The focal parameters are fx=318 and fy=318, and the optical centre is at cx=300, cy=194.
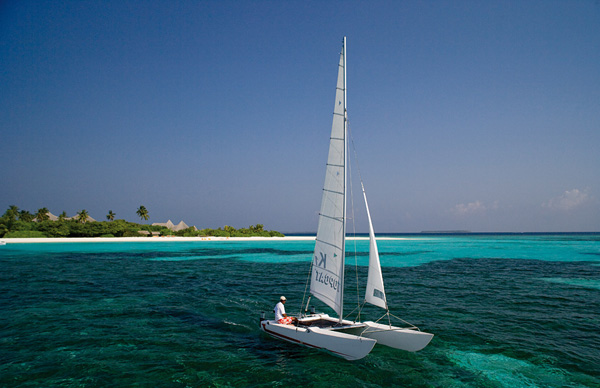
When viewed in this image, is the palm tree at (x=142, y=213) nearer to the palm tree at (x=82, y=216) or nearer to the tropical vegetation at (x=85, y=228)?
the tropical vegetation at (x=85, y=228)

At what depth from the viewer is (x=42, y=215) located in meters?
112

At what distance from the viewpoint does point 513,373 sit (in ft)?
40.4

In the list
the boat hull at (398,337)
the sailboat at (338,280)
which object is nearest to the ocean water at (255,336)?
the boat hull at (398,337)

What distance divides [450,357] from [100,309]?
2057 centimetres

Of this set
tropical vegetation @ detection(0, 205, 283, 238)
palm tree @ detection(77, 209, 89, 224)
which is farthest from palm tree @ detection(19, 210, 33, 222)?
palm tree @ detection(77, 209, 89, 224)

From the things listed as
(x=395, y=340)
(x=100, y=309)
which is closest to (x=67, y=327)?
(x=100, y=309)

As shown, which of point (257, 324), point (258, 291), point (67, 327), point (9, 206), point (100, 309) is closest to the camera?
point (67, 327)

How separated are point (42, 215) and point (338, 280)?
440 ft

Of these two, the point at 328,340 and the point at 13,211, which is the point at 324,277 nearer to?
the point at 328,340

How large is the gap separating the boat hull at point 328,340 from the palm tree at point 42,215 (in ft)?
428

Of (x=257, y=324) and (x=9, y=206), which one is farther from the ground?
(x=9, y=206)

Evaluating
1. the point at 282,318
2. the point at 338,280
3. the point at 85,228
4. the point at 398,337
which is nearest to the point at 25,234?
the point at 85,228

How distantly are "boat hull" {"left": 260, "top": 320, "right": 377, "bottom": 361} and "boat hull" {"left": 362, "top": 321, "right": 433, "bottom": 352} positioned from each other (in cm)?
105

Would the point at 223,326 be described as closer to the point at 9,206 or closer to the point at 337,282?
the point at 337,282
